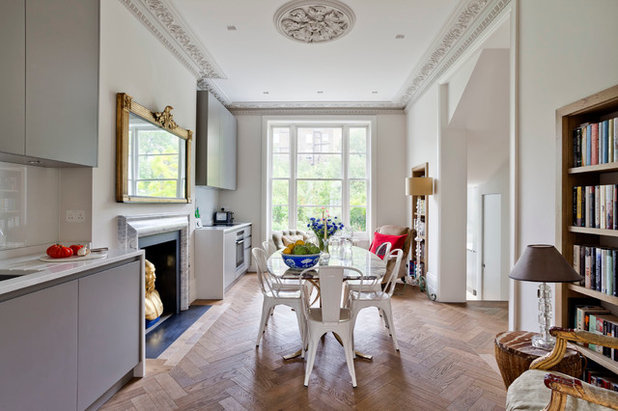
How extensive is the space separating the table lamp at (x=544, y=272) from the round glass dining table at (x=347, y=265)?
37.4 inches

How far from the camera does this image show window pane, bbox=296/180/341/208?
20.1 ft

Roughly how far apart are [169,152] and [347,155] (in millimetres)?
3501

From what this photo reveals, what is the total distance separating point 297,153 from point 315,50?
2532 mm

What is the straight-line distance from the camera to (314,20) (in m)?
3.20

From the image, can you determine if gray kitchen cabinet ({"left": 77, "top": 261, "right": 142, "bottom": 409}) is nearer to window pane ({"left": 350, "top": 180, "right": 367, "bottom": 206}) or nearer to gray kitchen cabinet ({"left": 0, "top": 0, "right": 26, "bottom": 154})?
gray kitchen cabinet ({"left": 0, "top": 0, "right": 26, "bottom": 154})

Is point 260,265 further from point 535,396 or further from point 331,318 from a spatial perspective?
point 535,396

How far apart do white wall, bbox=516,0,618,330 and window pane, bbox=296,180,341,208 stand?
3.83 metres

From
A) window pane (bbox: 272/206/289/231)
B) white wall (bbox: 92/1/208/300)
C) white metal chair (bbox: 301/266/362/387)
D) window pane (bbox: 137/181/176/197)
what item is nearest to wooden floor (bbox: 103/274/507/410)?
white metal chair (bbox: 301/266/362/387)

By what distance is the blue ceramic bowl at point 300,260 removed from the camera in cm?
264

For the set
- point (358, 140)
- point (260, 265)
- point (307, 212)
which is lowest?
point (260, 265)

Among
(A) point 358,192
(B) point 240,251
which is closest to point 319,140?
(A) point 358,192

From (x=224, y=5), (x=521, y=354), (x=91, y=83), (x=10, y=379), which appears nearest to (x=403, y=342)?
(x=521, y=354)

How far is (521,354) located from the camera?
1.73 m

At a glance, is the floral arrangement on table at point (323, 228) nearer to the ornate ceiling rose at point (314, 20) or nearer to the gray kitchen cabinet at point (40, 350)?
the gray kitchen cabinet at point (40, 350)
